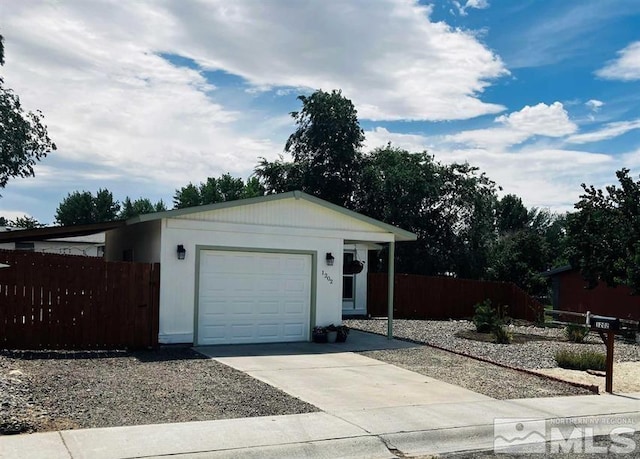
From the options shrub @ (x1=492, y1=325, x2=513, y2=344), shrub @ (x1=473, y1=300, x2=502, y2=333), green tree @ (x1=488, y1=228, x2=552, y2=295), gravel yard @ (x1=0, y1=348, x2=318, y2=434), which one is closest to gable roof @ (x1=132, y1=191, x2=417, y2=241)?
gravel yard @ (x1=0, y1=348, x2=318, y2=434)

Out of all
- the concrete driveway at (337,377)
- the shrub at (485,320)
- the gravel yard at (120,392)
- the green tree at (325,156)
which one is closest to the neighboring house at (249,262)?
the concrete driveway at (337,377)

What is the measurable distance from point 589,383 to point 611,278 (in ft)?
40.9

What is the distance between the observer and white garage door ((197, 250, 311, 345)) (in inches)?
541

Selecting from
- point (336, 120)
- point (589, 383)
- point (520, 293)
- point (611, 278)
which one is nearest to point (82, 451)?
point (589, 383)

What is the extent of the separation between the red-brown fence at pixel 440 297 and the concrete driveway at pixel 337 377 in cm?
876

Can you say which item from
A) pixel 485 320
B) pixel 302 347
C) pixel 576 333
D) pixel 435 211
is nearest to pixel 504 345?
pixel 485 320

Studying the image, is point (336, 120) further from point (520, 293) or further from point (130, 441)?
point (130, 441)

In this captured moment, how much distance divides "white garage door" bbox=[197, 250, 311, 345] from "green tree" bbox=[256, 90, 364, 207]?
65.6ft

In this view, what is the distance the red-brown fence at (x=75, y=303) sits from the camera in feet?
38.1

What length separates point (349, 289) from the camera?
2272 centimetres

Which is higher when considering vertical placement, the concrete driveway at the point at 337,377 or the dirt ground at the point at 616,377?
the concrete driveway at the point at 337,377

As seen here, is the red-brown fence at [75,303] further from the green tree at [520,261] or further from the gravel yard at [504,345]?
the green tree at [520,261]

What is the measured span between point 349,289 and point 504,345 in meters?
7.54

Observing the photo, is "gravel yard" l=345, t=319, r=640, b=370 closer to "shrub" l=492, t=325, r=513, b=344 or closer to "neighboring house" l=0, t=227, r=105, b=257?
"shrub" l=492, t=325, r=513, b=344
